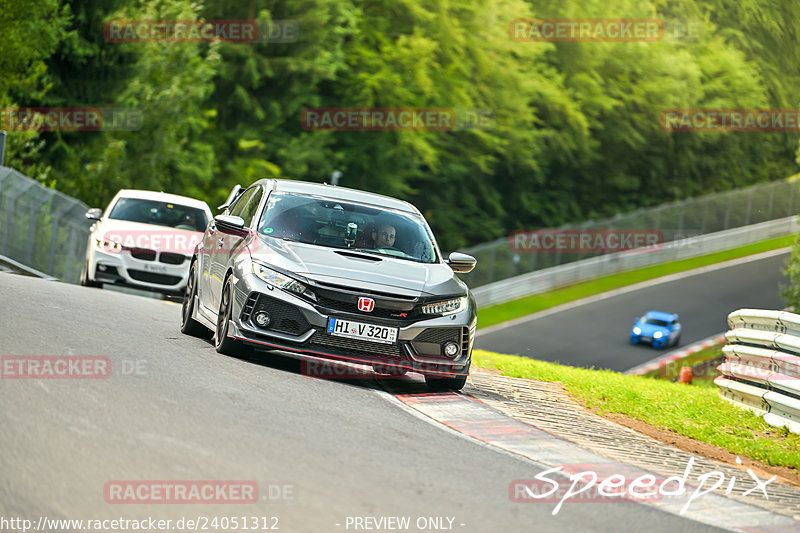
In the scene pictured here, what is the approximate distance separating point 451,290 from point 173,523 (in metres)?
5.39

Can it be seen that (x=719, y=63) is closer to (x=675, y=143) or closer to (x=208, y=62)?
(x=675, y=143)

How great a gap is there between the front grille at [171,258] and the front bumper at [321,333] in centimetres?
929

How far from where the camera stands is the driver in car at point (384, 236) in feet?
36.3

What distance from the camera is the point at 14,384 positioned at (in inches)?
305

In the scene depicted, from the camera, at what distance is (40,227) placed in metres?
23.7

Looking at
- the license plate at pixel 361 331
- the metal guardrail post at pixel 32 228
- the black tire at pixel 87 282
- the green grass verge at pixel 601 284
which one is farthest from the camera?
the green grass verge at pixel 601 284

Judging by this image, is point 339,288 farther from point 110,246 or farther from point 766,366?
point 110,246

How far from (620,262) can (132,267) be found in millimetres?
39893

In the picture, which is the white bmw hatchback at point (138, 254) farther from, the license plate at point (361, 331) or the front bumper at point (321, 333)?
the license plate at point (361, 331)

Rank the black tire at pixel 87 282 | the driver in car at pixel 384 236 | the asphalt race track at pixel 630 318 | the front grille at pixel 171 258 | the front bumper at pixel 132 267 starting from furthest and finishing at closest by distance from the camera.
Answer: the asphalt race track at pixel 630 318 < the black tire at pixel 87 282 < the front grille at pixel 171 258 < the front bumper at pixel 132 267 < the driver in car at pixel 384 236

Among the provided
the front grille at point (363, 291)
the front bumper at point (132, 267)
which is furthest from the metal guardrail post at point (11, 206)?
the front grille at point (363, 291)

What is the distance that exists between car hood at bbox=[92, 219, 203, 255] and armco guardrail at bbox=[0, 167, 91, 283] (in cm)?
410

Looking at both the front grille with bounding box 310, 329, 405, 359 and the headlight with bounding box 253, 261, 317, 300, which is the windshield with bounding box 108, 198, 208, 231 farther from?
the front grille with bounding box 310, 329, 405, 359

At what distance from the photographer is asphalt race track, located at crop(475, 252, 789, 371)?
128 ft
